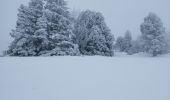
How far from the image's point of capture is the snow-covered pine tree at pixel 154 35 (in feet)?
78.9

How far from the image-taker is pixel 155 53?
24.6m

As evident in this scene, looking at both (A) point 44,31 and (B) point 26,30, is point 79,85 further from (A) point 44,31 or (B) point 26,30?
(B) point 26,30

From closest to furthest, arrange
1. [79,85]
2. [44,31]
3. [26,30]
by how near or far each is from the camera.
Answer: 1. [79,85]
2. [44,31]
3. [26,30]

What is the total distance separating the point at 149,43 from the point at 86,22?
37.8ft

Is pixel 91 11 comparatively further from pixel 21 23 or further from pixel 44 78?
pixel 44 78

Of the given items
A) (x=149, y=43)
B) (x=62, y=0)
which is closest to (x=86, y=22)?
(x=62, y=0)

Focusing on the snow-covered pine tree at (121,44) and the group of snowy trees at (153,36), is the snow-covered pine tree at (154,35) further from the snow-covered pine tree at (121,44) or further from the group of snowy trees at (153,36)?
the snow-covered pine tree at (121,44)

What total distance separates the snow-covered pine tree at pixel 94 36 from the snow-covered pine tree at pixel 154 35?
7453mm

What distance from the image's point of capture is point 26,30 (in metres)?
15.5

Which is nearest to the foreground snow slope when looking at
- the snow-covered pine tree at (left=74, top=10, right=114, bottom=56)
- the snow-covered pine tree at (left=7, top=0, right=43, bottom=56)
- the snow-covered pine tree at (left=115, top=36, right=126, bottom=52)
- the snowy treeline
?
the snowy treeline

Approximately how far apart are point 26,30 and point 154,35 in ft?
67.1

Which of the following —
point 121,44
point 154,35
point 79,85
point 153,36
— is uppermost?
point 154,35

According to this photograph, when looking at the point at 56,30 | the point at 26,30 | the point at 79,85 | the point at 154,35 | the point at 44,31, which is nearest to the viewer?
the point at 79,85

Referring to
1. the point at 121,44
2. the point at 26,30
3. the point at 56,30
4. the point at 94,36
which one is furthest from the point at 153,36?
the point at 121,44
